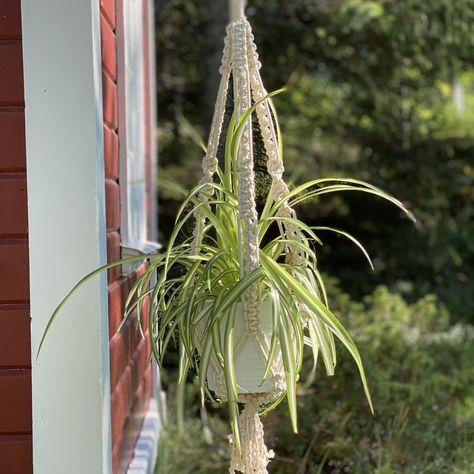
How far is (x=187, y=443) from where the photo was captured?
3.97 metres

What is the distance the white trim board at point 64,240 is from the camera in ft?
6.68

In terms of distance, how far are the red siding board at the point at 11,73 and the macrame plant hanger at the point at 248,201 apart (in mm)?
529

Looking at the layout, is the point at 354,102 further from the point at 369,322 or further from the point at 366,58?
the point at 369,322

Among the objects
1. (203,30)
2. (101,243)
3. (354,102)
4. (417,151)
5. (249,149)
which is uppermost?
(203,30)

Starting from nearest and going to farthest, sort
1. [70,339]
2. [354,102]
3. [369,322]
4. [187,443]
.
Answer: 1. [70,339]
2. [187,443]
3. [369,322]
4. [354,102]

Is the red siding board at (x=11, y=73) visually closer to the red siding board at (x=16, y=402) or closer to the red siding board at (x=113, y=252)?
the red siding board at (x=113, y=252)

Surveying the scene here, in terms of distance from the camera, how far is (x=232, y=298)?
2.01 metres

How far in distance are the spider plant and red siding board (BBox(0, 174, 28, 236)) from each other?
291mm

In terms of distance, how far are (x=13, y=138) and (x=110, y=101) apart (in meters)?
0.44

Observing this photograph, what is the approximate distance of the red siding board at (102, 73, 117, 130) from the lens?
2.36 m

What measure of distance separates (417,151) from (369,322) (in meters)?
1.96

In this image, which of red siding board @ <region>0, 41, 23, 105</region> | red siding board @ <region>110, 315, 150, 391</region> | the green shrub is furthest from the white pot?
the green shrub

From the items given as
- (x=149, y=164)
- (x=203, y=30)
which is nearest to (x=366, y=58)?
(x=203, y=30)

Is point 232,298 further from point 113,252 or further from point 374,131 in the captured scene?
point 374,131
